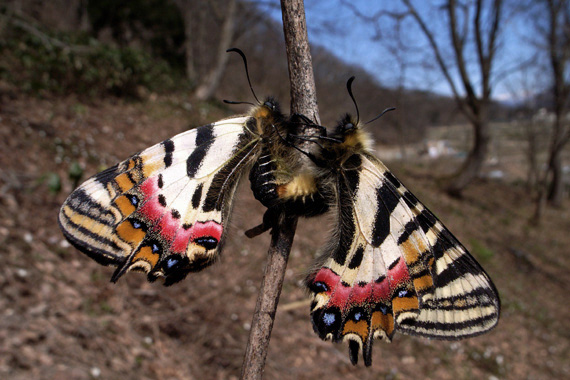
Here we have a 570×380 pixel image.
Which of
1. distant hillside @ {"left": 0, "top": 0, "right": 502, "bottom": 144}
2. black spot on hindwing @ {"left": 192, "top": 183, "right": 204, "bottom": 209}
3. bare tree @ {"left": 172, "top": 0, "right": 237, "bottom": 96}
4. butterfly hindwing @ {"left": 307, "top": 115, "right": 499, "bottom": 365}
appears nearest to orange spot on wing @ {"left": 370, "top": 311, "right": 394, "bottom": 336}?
butterfly hindwing @ {"left": 307, "top": 115, "right": 499, "bottom": 365}

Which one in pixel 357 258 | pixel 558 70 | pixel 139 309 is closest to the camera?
pixel 357 258

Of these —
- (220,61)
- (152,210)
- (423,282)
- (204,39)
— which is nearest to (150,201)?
(152,210)

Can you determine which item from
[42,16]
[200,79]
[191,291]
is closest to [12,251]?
[191,291]

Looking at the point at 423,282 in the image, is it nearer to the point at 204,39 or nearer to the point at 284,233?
the point at 284,233

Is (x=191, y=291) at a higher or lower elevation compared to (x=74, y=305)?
lower

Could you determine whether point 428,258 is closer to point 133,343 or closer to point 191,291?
point 133,343

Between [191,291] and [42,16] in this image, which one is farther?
[42,16]

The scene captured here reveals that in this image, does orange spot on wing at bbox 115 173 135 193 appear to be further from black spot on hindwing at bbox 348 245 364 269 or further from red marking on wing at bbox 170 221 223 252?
black spot on hindwing at bbox 348 245 364 269
